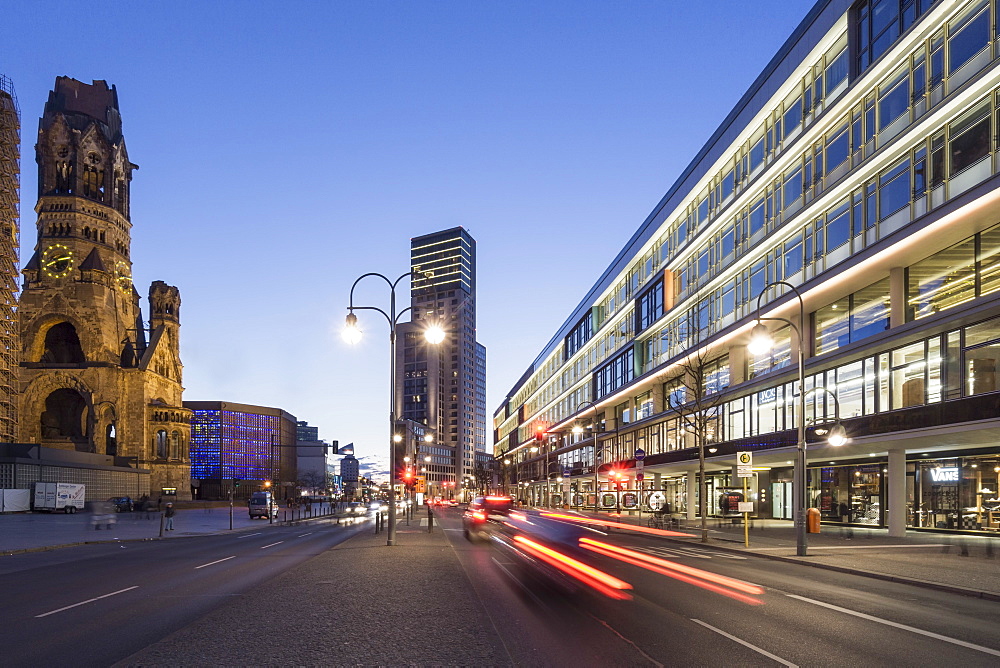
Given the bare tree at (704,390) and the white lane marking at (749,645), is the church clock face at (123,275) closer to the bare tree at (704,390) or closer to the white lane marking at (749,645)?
the bare tree at (704,390)

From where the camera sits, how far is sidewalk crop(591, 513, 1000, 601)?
18.5 meters

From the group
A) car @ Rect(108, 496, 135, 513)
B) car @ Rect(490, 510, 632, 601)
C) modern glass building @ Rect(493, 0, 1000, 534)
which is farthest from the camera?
car @ Rect(108, 496, 135, 513)

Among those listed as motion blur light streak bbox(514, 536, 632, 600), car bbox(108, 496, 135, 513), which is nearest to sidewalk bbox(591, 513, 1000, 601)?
motion blur light streak bbox(514, 536, 632, 600)

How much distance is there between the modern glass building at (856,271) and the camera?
93.6 feet

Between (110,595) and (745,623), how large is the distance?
39.1ft

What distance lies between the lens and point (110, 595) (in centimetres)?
1547

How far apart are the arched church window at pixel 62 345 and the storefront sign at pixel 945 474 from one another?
95.7 meters

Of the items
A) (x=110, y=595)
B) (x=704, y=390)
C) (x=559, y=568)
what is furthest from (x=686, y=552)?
(x=704, y=390)

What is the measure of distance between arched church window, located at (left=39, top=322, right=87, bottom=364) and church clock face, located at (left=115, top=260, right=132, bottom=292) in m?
8.13

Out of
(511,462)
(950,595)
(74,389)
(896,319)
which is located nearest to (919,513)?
(896,319)

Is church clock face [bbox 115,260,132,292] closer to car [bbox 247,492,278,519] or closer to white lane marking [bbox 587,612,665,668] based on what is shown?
car [bbox 247,492,278,519]

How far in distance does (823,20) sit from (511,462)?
126 m

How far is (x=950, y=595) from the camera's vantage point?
16.5m

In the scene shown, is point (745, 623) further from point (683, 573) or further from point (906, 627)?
point (683, 573)
